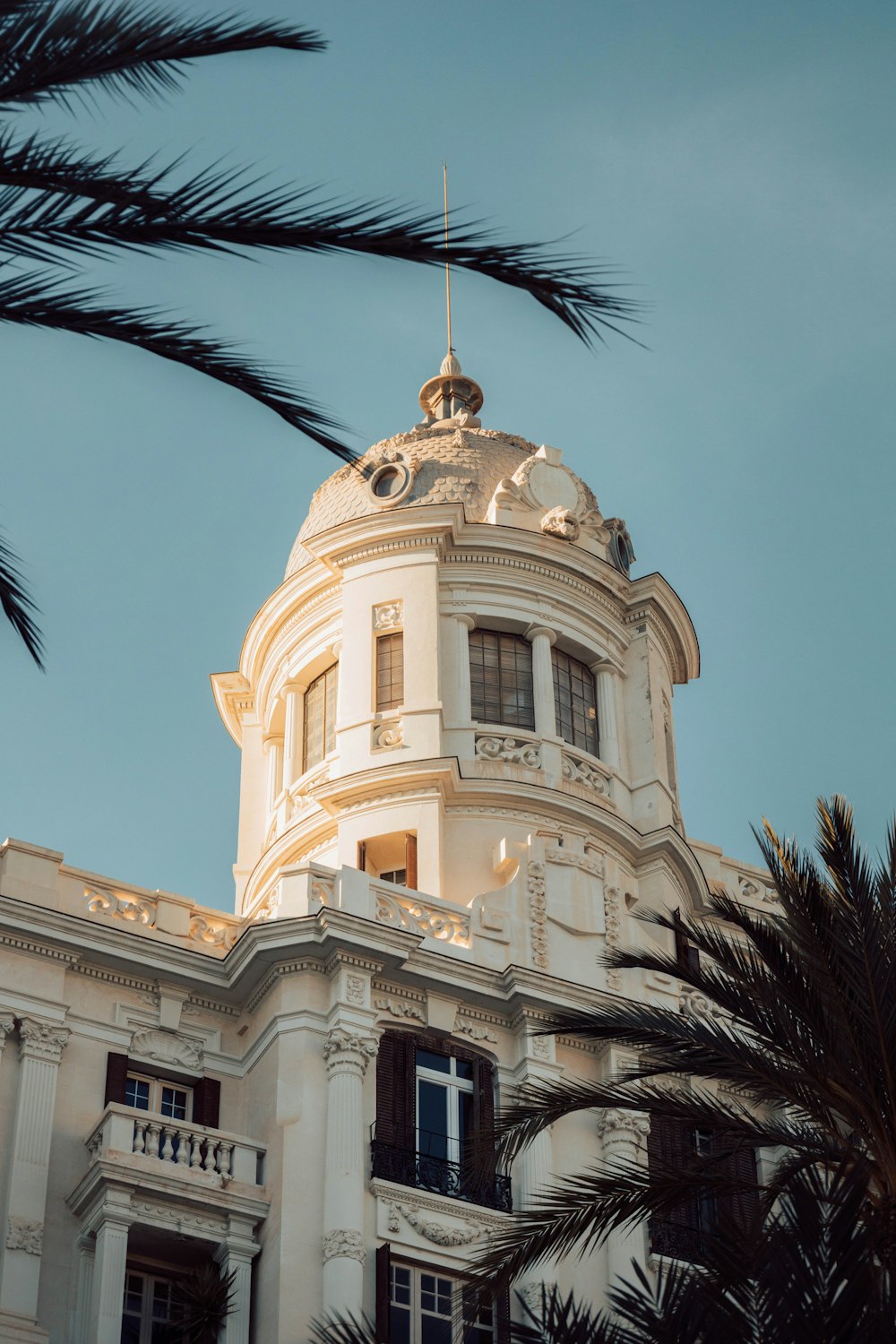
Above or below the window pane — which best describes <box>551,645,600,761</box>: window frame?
above

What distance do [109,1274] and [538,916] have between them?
10436 millimetres

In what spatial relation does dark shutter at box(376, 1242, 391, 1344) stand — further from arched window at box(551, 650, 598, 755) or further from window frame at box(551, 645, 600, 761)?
arched window at box(551, 650, 598, 755)

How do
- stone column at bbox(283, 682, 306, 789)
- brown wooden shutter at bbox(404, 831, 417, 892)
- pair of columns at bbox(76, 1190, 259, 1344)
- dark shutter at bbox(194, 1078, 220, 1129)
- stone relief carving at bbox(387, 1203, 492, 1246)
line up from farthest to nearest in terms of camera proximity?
stone column at bbox(283, 682, 306, 789) → brown wooden shutter at bbox(404, 831, 417, 892) → dark shutter at bbox(194, 1078, 220, 1129) → stone relief carving at bbox(387, 1203, 492, 1246) → pair of columns at bbox(76, 1190, 259, 1344)

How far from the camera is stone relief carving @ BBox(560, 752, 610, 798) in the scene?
43.4 meters

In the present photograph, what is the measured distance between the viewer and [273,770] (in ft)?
152

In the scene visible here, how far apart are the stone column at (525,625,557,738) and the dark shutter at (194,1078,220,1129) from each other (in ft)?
→ 34.7

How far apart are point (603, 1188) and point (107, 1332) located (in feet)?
31.3

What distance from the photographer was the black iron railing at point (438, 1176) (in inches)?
1366

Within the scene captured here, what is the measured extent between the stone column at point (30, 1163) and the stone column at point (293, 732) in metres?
11.0

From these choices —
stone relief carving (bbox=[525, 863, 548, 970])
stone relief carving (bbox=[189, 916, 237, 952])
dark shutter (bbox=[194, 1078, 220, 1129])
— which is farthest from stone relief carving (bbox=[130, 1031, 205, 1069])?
stone relief carving (bbox=[525, 863, 548, 970])

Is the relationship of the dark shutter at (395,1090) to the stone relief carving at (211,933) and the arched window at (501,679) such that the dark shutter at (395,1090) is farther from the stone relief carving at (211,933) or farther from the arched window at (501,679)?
the arched window at (501,679)

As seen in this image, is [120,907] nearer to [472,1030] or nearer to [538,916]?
[472,1030]

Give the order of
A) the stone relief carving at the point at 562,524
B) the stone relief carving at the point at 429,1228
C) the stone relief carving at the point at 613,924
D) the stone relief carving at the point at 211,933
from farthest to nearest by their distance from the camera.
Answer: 1. the stone relief carving at the point at 562,524
2. the stone relief carving at the point at 613,924
3. the stone relief carving at the point at 211,933
4. the stone relief carving at the point at 429,1228

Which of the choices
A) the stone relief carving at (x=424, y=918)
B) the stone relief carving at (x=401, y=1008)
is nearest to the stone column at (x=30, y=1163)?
the stone relief carving at (x=401, y=1008)
